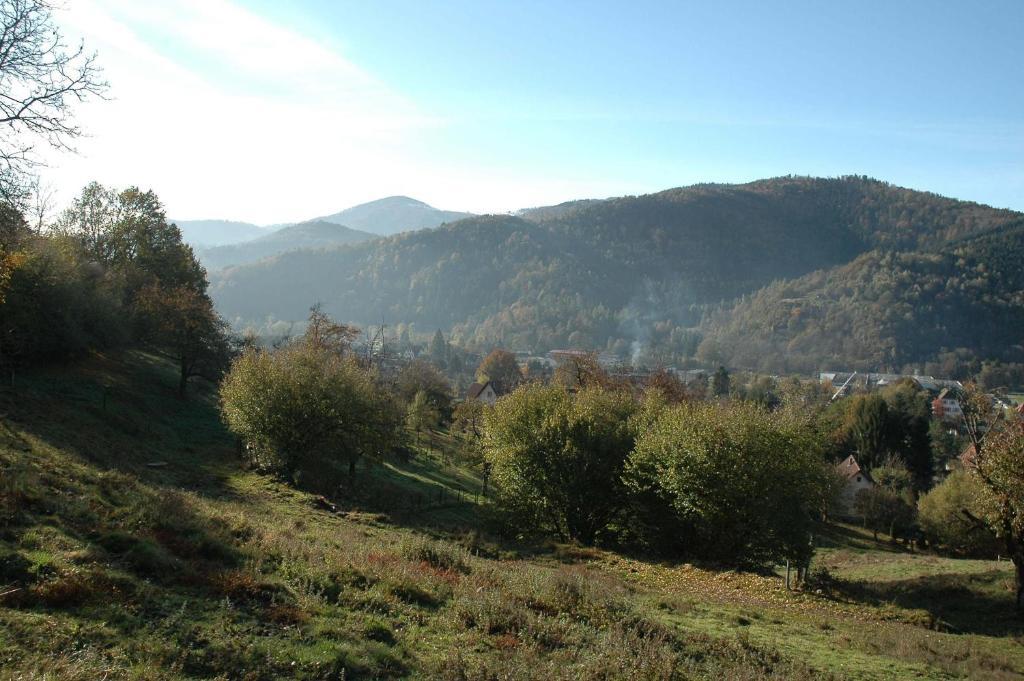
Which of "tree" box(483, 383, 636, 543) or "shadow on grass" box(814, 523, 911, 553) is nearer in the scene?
"tree" box(483, 383, 636, 543)

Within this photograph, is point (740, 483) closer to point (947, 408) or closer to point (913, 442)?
point (913, 442)

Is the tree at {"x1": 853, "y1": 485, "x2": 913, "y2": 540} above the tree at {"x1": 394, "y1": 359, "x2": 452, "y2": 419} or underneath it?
underneath

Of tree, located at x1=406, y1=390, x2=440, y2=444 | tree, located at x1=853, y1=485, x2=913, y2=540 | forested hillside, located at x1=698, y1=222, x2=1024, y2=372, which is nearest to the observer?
tree, located at x1=406, y1=390, x2=440, y2=444

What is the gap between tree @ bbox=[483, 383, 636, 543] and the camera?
26.6m

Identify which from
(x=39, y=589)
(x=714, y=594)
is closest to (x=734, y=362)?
(x=714, y=594)

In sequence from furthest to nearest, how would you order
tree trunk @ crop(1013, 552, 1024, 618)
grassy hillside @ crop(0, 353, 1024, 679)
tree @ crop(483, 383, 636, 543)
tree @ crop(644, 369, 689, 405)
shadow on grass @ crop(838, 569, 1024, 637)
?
tree @ crop(644, 369, 689, 405) → tree @ crop(483, 383, 636, 543) → tree trunk @ crop(1013, 552, 1024, 618) → shadow on grass @ crop(838, 569, 1024, 637) → grassy hillside @ crop(0, 353, 1024, 679)

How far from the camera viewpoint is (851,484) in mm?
53469

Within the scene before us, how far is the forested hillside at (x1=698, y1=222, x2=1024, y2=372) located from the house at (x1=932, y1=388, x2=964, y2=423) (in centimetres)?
5661

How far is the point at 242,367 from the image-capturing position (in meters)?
27.9

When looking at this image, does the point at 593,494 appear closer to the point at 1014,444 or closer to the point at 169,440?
the point at 1014,444

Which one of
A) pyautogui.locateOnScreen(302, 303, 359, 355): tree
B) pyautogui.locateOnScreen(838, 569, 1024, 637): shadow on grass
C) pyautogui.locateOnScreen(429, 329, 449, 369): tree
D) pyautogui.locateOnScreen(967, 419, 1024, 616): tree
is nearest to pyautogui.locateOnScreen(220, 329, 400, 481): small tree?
pyautogui.locateOnScreen(302, 303, 359, 355): tree

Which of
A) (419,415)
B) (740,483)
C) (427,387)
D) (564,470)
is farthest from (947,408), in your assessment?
(564,470)

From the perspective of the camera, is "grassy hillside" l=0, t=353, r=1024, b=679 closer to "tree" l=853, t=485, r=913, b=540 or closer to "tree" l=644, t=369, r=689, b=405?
"tree" l=853, t=485, r=913, b=540

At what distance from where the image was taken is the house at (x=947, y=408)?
7581cm
